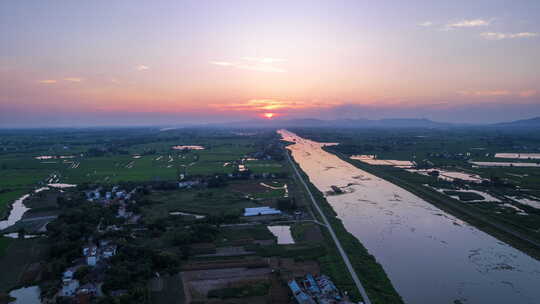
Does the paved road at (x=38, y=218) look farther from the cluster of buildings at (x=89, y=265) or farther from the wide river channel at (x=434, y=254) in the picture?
the wide river channel at (x=434, y=254)

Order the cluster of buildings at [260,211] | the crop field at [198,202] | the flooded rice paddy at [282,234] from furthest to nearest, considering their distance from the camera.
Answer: the crop field at [198,202] < the cluster of buildings at [260,211] < the flooded rice paddy at [282,234]

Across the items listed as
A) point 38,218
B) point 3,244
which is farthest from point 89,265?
point 38,218

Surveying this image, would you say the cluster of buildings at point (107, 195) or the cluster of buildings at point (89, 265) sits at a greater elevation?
the cluster of buildings at point (107, 195)

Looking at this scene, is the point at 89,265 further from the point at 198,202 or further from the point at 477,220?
the point at 477,220

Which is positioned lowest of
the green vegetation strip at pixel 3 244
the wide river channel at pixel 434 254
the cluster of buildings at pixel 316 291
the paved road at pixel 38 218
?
the wide river channel at pixel 434 254

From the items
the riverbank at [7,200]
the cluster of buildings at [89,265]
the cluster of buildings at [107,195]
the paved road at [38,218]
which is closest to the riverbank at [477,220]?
the cluster of buildings at [89,265]

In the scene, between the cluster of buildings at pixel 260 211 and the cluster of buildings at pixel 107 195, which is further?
the cluster of buildings at pixel 107 195

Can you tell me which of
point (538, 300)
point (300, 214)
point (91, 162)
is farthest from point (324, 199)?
point (91, 162)
